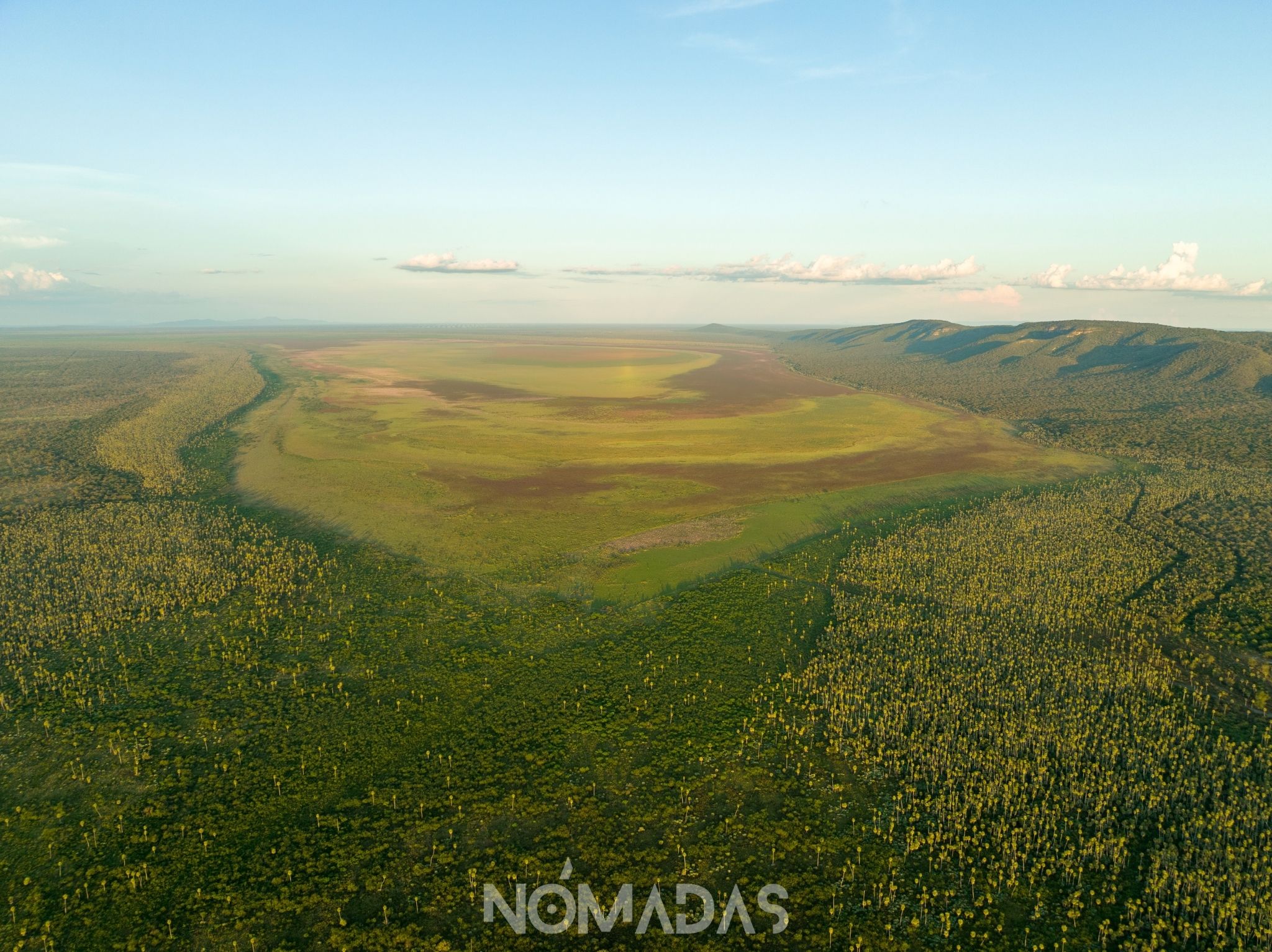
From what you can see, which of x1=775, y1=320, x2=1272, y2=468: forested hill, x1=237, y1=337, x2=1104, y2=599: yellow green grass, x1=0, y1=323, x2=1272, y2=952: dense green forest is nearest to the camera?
x1=0, y1=323, x2=1272, y2=952: dense green forest

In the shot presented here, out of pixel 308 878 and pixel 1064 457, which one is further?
pixel 1064 457

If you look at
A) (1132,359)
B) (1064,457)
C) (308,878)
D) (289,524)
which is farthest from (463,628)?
(1132,359)

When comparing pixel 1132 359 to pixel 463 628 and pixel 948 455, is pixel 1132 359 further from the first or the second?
pixel 463 628

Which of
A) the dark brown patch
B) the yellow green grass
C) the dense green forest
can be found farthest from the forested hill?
the dark brown patch

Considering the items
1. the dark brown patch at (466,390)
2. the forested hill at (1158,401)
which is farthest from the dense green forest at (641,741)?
the dark brown patch at (466,390)

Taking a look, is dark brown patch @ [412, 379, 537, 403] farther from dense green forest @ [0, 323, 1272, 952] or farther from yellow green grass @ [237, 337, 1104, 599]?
dense green forest @ [0, 323, 1272, 952]

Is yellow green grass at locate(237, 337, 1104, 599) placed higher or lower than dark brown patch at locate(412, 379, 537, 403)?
lower

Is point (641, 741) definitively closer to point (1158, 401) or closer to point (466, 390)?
point (466, 390)
